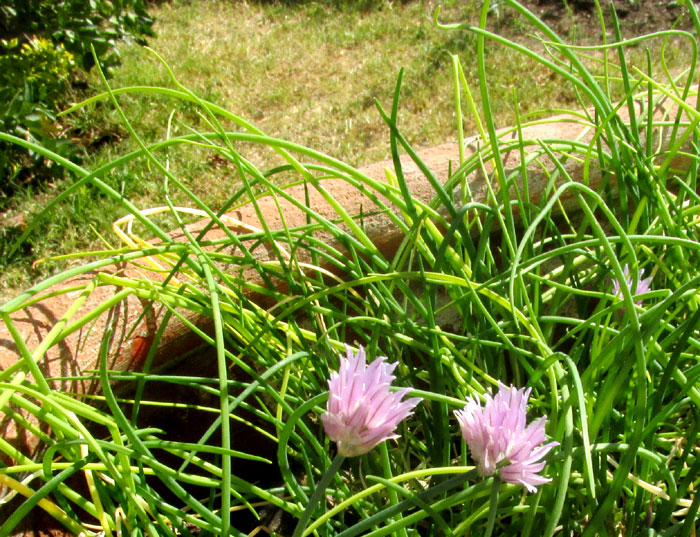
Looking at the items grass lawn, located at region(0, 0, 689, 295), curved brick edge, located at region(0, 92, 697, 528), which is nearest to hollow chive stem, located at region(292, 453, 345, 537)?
curved brick edge, located at region(0, 92, 697, 528)

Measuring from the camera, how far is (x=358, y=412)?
48 centimetres

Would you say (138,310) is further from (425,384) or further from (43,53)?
(43,53)

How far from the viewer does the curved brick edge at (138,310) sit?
0.88 metres

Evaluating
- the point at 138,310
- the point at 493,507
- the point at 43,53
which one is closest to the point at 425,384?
the point at 138,310

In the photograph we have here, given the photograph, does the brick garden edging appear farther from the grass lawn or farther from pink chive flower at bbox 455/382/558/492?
the grass lawn

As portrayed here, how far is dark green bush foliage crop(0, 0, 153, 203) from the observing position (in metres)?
1.72

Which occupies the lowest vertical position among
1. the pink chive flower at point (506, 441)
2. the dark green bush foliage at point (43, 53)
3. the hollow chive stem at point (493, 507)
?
the hollow chive stem at point (493, 507)

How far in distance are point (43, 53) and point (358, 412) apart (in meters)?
1.80

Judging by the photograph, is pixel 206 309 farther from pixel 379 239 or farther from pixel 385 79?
pixel 385 79

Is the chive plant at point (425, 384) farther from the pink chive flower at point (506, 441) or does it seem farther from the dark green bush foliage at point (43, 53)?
the dark green bush foliage at point (43, 53)

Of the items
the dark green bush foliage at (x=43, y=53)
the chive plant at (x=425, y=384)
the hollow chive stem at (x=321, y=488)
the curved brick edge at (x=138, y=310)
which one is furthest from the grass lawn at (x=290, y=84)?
the hollow chive stem at (x=321, y=488)

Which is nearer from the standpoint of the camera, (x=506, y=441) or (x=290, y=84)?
(x=506, y=441)

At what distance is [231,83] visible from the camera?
93.9 inches

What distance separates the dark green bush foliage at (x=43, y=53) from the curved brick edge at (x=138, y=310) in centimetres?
81
